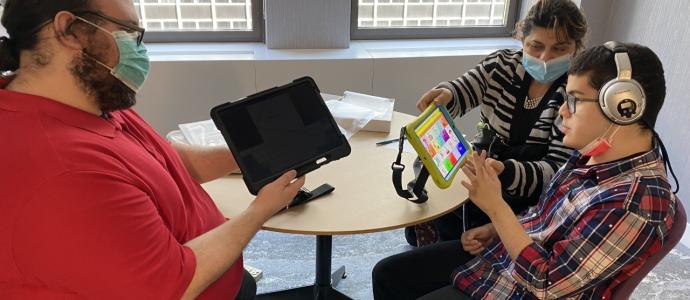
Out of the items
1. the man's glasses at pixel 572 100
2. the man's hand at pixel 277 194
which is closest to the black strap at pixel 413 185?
the man's hand at pixel 277 194

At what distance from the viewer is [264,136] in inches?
47.4

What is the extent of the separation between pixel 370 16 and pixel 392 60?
0.46 metres

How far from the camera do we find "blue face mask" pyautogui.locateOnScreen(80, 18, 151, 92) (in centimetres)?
104

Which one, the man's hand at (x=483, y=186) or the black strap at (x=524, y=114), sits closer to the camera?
the man's hand at (x=483, y=186)

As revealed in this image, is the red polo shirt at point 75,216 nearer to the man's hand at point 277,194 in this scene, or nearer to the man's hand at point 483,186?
the man's hand at point 277,194

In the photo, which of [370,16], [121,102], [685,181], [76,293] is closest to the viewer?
[76,293]

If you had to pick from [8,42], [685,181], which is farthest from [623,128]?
[685,181]

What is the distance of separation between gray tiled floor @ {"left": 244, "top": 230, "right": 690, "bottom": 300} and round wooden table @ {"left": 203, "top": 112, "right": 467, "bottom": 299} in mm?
700

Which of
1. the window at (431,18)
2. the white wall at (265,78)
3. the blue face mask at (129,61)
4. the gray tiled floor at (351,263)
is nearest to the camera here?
the blue face mask at (129,61)

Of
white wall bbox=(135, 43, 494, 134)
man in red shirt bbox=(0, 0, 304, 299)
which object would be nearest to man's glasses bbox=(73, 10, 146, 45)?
man in red shirt bbox=(0, 0, 304, 299)

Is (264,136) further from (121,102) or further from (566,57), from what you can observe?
(566,57)

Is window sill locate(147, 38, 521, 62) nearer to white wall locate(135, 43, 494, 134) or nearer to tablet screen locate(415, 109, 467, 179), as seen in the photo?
white wall locate(135, 43, 494, 134)

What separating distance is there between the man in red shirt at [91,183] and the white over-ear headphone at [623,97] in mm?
733

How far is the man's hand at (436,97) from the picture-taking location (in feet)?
5.93
